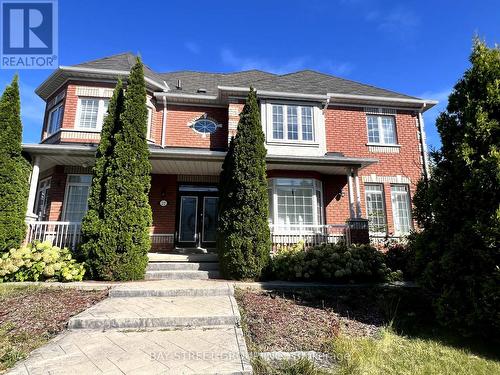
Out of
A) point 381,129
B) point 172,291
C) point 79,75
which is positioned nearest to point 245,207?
point 172,291

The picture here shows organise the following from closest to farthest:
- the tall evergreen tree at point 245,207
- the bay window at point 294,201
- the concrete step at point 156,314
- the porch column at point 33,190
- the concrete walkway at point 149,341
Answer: the concrete walkway at point 149,341 → the concrete step at point 156,314 → the tall evergreen tree at point 245,207 → the porch column at point 33,190 → the bay window at point 294,201

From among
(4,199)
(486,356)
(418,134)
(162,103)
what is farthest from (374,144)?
(4,199)

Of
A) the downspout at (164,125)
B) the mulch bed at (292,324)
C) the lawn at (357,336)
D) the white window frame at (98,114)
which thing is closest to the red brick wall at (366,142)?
the downspout at (164,125)

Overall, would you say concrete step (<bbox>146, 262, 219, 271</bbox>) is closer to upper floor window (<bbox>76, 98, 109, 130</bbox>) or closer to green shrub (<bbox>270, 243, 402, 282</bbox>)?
green shrub (<bbox>270, 243, 402, 282</bbox>)

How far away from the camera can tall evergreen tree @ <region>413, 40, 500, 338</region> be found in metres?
3.72

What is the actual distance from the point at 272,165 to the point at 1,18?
9.42m

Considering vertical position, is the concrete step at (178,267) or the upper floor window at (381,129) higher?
the upper floor window at (381,129)

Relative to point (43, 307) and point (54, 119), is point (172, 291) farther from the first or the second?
point (54, 119)

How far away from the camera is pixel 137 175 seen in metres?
7.58

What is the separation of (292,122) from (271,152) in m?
1.60

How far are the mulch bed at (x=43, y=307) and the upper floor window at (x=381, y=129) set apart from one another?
11465 mm

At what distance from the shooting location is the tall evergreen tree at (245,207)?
7.11 metres

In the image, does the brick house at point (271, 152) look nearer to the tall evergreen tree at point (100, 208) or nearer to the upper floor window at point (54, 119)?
the upper floor window at point (54, 119)

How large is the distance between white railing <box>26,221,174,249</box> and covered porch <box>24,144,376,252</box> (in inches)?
1.6
